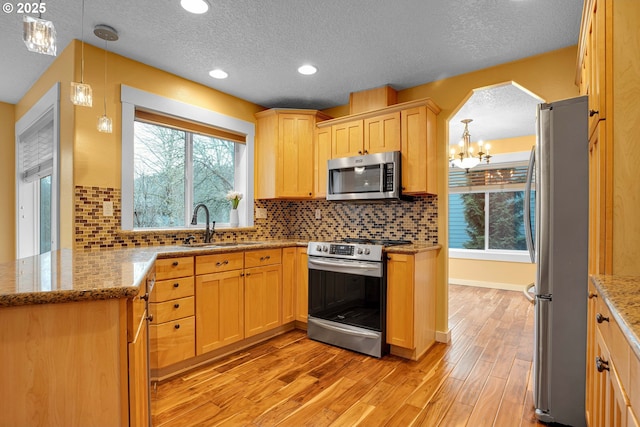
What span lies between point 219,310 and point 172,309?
0.40 metres

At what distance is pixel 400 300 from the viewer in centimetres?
268

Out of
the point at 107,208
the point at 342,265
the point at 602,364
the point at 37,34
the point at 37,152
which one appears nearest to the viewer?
the point at 602,364

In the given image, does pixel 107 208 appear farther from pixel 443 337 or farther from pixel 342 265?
pixel 443 337

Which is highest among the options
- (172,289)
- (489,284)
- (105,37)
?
(105,37)

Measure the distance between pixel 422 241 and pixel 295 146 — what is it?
1.69m

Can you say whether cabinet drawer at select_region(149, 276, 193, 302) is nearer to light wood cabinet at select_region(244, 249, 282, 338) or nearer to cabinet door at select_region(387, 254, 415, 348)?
light wood cabinet at select_region(244, 249, 282, 338)

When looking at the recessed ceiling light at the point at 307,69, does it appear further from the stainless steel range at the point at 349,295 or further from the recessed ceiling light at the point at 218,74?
the stainless steel range at the point at 349,295

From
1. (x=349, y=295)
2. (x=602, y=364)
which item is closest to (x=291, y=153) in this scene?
(x=349, y=295)

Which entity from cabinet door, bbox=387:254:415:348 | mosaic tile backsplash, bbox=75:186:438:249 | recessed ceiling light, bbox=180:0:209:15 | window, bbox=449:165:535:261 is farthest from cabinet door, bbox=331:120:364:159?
window, bbox=449:165:535:261

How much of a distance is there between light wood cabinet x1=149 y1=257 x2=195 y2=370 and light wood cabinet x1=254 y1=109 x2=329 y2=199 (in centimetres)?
147

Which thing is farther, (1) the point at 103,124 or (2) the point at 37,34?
(1) the point at 103,124

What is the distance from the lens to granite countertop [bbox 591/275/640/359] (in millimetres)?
720

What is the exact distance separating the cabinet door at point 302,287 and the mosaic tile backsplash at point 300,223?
2.08 feet

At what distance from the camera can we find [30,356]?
988 millimetres
